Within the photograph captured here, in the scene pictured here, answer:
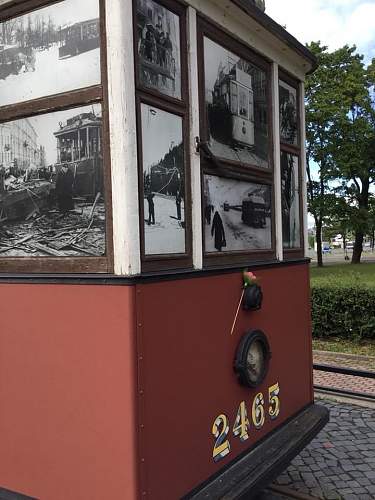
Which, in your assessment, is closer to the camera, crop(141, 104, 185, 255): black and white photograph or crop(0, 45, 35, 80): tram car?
crop(141, 104, 185, 255): black and white photograph

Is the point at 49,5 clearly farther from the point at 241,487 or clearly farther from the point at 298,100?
the point at 241,487

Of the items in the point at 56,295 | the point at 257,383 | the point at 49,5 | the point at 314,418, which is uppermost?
the point at 49,5

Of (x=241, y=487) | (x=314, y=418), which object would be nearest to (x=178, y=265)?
(x=241, y=487)

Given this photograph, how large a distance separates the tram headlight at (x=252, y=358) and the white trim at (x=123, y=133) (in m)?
0.90

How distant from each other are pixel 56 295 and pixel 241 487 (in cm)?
125

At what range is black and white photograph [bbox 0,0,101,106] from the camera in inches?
82.2

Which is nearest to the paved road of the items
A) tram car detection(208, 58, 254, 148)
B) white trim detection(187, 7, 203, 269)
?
white trim detection(187, 7, 203, 269)

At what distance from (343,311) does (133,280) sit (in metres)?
6.93

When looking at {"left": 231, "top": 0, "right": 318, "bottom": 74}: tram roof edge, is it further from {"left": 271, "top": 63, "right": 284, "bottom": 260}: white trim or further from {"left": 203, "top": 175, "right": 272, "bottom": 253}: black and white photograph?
{"left": 203, "top": 175, "right": 272, "bottom": 253}: black and white photograph

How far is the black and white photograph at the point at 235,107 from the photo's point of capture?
8.50 feet

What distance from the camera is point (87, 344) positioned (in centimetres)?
206

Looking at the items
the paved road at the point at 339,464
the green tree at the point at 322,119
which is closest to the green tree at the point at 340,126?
the green tree at the point at 322,119

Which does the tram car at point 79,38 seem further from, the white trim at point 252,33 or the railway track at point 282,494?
the railway track at point 282,494

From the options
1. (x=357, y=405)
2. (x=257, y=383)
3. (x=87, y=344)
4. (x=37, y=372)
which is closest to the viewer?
(x=87, y=344)
